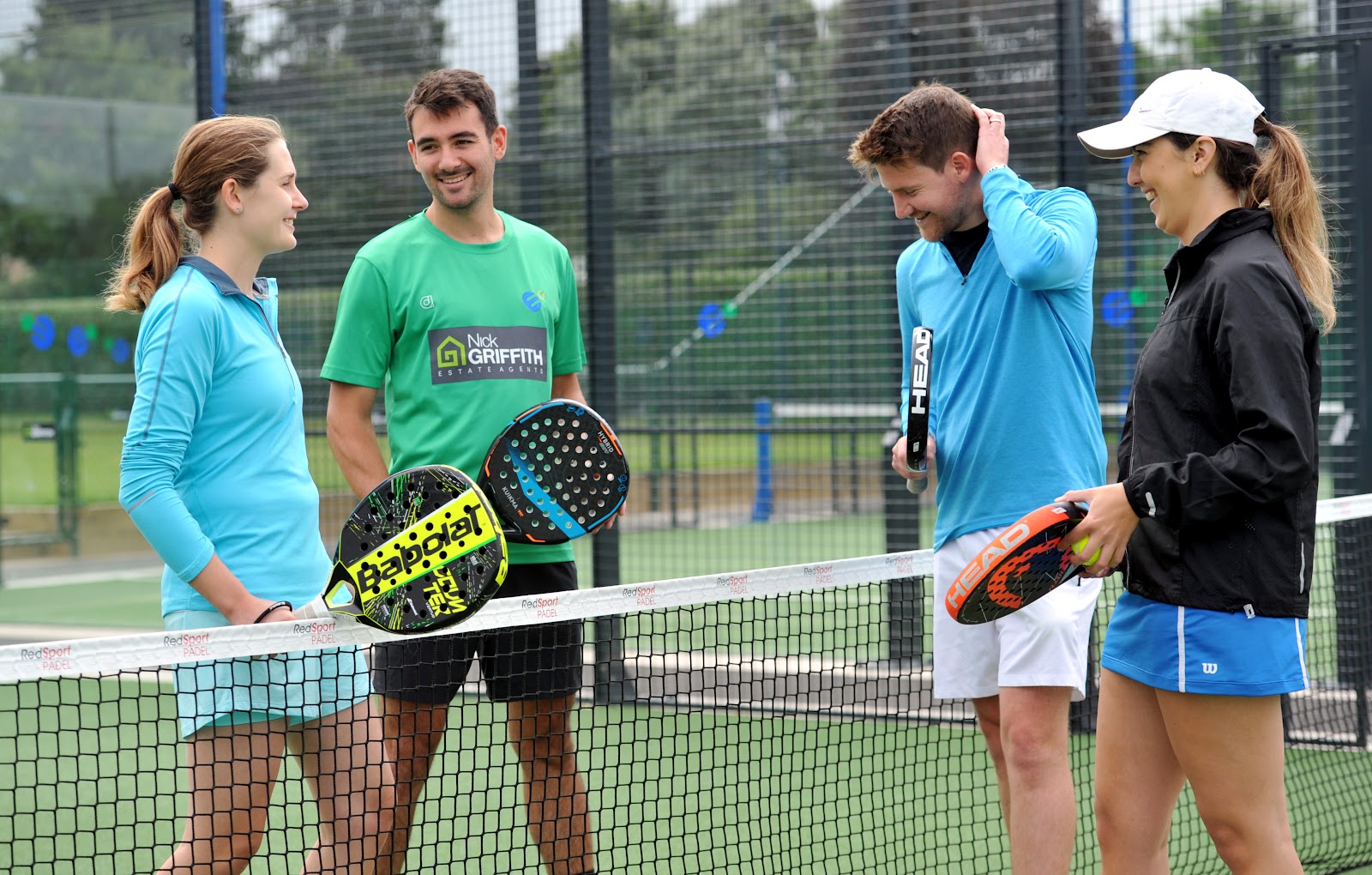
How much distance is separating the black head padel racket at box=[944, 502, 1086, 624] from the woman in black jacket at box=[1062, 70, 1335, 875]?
0.04 metres

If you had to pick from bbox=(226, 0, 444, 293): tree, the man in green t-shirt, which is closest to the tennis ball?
the man in green t-shirt

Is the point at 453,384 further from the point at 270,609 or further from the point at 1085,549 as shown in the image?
the point at 1085,549

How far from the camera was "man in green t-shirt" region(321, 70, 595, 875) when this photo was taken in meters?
3.27

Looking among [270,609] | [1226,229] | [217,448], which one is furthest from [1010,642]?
[217,448]

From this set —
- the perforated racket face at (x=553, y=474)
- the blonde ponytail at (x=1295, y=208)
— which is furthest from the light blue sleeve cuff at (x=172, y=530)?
the blonde ponytail at (x=1295, y=208)

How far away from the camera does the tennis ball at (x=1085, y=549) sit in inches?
98.7

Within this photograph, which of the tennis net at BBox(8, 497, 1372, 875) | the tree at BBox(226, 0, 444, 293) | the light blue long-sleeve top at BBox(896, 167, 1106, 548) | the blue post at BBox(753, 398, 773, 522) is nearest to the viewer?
the tennis net at BBox(8, 497, 1372, 875)

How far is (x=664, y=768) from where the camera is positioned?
5.24 metres

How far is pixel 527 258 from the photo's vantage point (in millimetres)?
3424

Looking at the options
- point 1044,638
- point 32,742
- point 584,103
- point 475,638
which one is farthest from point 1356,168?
point 32,742

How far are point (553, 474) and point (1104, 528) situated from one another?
1.08 metres

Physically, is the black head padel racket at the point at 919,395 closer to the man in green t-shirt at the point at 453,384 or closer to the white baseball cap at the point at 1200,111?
the white baseball cap at the point at 1200,111

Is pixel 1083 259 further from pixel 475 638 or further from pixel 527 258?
pixel 475 638

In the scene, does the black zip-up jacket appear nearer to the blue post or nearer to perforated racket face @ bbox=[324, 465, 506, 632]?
perforated racket face @ bbox=[324, 465, 506, 632]
